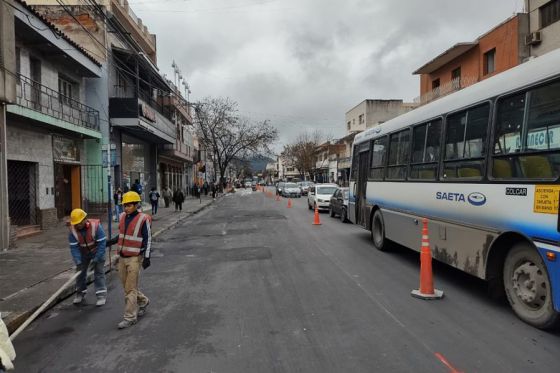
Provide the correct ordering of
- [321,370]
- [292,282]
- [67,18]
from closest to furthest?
[321,370] < [292,282] < [67,18]

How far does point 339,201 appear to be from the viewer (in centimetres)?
1961

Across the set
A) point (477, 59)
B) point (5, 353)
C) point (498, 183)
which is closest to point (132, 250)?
point (5, 353)

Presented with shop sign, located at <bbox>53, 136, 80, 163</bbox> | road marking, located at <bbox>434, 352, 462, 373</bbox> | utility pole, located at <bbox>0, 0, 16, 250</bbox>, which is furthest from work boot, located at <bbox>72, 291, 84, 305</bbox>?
shop sign, located at <bbox>53, 136, 80, 163</bbox>

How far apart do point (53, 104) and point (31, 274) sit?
10.0 meters

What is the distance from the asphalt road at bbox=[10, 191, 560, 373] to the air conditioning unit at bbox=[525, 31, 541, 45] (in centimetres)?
1943

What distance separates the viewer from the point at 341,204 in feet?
62.6

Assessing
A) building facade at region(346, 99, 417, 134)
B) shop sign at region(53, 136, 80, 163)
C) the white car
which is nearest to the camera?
shop sign at region(53, 136, 80, 163)

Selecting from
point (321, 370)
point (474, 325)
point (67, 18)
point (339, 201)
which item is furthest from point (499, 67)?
point (321, 370)

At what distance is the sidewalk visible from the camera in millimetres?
6402

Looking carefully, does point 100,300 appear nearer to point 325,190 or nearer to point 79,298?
point 79,298

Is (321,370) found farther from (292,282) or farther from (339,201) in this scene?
(339,201)

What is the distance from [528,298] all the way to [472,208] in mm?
1509

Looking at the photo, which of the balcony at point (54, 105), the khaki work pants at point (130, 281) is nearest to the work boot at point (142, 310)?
the khaki work pants at point (130, 281)

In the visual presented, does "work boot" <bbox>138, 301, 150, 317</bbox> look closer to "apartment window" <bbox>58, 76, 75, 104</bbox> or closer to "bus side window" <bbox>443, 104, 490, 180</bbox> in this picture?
"bus side window" <bbox>443, 104, 490, 180</bbox>
